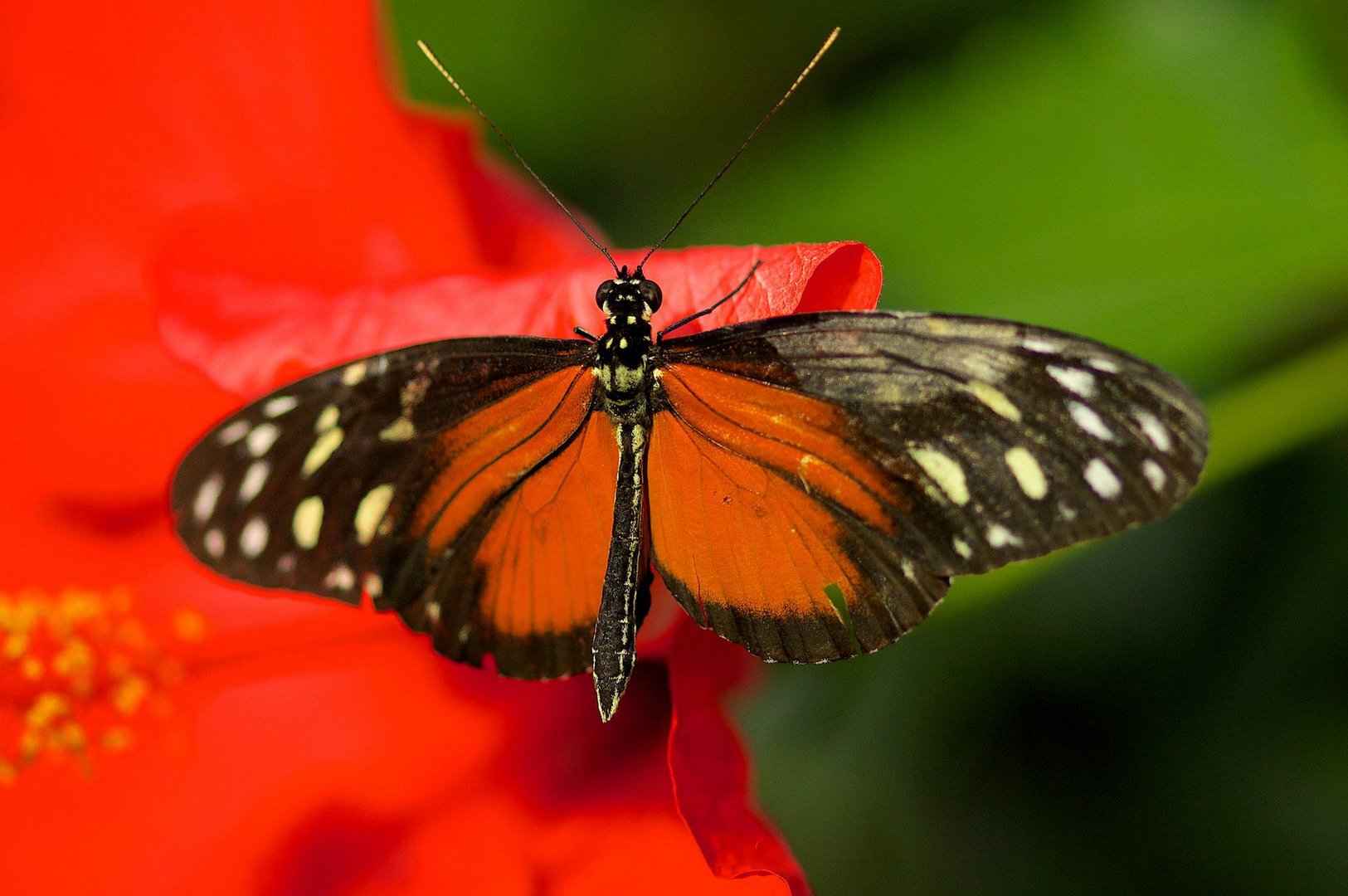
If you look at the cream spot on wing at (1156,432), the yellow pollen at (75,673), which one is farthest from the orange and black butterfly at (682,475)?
the yellow pollen at (75,673)

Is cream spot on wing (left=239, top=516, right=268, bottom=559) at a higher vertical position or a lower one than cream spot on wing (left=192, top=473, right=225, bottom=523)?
lower

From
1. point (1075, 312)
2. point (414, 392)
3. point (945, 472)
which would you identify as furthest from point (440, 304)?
point (1075, 312)

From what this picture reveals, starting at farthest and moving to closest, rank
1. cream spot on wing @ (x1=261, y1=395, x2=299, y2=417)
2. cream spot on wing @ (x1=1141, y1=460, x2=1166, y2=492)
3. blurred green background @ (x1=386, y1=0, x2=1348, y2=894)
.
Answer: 1. blurred green background @ (x1=386, y1=0, x2=1348, y2=894)
2. cream spot on wing @ (x1=261, y1=395, x2=299, y2=417)
3. cream spot on wing @ (x1=1141, y1=460, x2=1166, y2=492)

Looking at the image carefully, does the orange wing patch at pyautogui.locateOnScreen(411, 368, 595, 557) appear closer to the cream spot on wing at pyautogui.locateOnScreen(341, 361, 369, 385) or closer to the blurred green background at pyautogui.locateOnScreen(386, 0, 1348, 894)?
the cream spot on wing at pyautogui.locateOnScreen(341, 361, 369, 385)

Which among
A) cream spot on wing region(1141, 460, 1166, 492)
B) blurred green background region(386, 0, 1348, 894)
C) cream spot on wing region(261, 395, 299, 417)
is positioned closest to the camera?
cream spot on wing region(1141, 460, 1166, 492)

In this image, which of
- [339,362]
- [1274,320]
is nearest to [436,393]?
[339,362]

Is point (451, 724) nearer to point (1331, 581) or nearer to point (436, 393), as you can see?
point (436, 393)

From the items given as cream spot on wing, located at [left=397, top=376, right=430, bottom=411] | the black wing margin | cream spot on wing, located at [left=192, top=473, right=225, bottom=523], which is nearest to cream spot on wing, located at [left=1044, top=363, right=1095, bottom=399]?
the black wing margin
